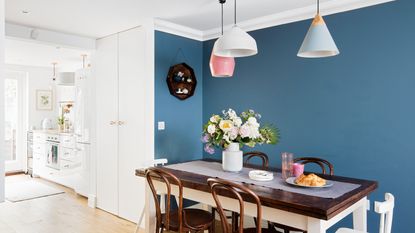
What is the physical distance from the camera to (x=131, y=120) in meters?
3.79

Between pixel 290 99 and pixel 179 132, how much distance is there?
1463mm

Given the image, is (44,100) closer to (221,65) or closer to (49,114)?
(49,114)

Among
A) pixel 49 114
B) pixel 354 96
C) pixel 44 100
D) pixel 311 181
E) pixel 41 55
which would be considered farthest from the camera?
pixel 49 114

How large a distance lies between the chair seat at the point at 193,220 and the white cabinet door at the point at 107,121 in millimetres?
1803

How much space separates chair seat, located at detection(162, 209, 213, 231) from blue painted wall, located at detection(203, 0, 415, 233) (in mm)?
1274

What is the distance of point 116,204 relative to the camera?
403 cm

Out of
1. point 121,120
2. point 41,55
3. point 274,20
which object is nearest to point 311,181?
point 274,20

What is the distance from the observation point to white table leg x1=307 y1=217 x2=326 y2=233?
64.1 inches

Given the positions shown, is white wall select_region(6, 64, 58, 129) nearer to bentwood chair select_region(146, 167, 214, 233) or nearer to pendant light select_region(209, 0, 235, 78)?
bentwood chair select_region(146, 167, 214, 233)

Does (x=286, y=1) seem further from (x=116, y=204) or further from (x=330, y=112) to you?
(x=116, y=204)

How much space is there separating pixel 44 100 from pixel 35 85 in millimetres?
381

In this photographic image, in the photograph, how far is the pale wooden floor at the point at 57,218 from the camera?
3525 mm

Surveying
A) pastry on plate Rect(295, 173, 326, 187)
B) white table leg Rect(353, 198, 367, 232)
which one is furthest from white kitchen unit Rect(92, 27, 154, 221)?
white table leg Rect(353, 198, 367, 232)

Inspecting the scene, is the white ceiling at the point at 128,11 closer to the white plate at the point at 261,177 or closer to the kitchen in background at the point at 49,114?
the kitchen in background at the point at 49,114
